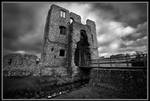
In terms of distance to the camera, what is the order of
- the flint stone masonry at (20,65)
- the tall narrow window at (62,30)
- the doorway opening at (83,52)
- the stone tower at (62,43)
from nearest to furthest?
1. the flint stone masonry at (20,65)
2. the stone tower at (62,43)
3. the tall narrow window at (62,30)
4. the doorway opening at (83,52)

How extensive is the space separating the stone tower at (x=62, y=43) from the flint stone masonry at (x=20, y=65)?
5.14 ft

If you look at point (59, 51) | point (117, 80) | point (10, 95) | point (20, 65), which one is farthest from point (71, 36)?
point (10, 95)

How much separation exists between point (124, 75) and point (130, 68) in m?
0.88

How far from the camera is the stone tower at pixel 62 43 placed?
12.7 meters

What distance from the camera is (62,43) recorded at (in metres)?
14.3

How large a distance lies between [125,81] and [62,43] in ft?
34.3

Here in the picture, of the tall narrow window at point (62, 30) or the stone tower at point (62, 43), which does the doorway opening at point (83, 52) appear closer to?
the stone tower at point (62, 43)

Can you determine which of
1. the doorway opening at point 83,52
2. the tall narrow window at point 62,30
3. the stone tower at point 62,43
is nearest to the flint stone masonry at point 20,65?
the stone tower at point 62,43

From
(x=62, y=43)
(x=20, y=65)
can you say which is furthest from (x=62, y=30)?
(x=20, y=65)

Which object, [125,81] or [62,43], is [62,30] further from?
[125,81]

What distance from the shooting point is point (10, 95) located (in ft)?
23.5

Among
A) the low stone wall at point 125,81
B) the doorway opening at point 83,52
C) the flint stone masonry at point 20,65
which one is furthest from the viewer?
the doorway opening at point 83,52

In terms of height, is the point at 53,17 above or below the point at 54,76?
above

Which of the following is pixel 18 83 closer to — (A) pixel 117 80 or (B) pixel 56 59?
(B) pixel 56 59
